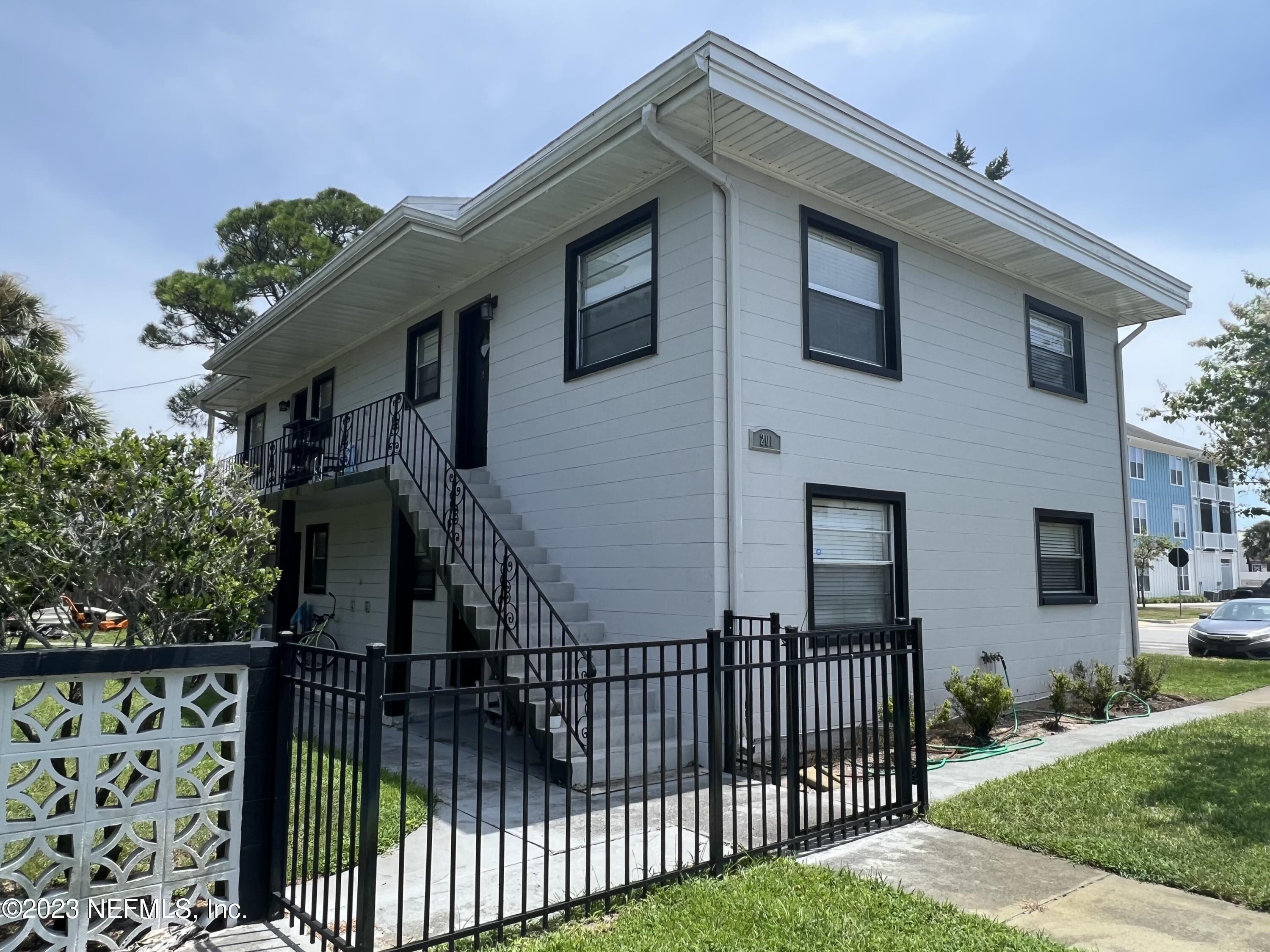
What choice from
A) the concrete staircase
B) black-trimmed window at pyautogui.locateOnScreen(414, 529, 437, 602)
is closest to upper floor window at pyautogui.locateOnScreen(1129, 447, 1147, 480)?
black-trimmed window at pyautogui.locateOnScreen(414, 529, 437, 602)

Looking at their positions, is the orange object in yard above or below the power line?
below

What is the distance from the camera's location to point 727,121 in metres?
6.54

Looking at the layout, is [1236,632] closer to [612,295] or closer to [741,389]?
[741,389]

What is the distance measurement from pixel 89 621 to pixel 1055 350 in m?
10.7

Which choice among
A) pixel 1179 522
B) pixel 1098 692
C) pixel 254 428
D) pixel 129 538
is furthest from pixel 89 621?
pixel 1179 522

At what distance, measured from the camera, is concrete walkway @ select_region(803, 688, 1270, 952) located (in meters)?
3.51

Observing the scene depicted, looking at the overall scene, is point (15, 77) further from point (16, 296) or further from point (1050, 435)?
point (1050, 435)

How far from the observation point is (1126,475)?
11672 millimetres

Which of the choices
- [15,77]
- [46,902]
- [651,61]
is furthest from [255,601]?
[15,77]

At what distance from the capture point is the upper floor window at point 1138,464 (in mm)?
38125

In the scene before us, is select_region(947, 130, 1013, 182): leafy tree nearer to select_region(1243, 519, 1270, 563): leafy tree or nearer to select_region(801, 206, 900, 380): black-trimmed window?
select_region(801, 206, 900, 380): black-trimmed window

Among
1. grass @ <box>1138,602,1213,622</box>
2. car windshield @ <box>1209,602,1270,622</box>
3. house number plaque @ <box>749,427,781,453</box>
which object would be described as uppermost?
house number plaque @ <box>749,427,781,453</box>

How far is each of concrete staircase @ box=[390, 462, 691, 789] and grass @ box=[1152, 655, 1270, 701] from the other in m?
7.77

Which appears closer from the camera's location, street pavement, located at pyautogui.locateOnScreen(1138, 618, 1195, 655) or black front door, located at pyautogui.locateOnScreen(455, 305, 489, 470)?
black front door, located at pyautogui.locateOnScreen(455, 305, 489, 470)
